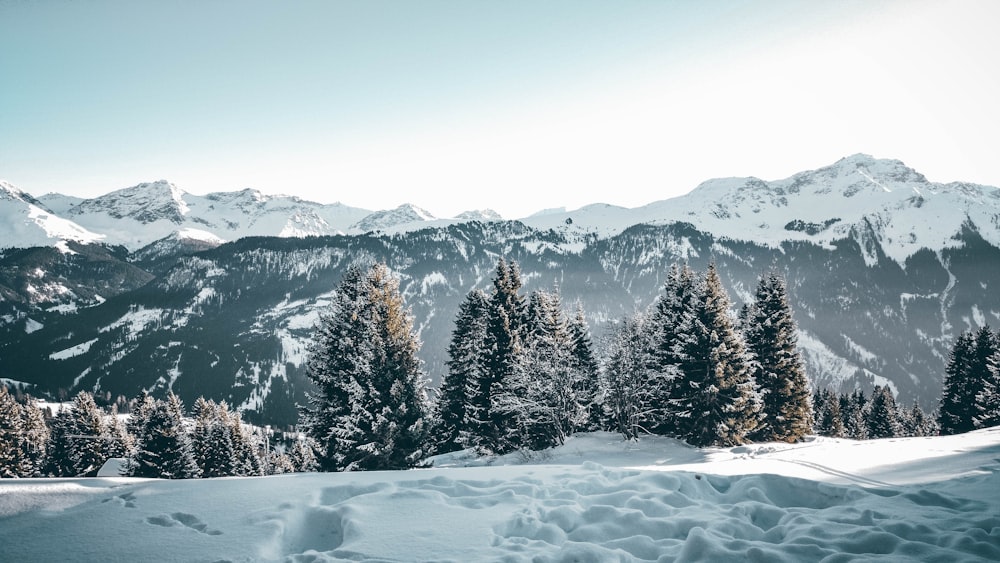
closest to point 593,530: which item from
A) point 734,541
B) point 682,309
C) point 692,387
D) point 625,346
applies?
point 734,541

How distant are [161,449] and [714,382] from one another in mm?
38453

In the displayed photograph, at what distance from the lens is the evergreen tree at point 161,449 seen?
30.4 meters

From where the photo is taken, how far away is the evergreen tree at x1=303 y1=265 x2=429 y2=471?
17500 millimetres

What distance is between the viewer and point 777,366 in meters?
26.6

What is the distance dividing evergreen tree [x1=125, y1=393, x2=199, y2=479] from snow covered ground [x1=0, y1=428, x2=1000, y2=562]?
3166 centimetres

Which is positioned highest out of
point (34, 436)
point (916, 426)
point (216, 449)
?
point (216, 449)

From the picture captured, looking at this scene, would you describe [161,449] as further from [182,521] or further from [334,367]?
[182,521]

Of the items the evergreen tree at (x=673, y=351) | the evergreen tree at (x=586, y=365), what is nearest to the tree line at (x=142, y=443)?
the evergreen tree at (x=586, y=365)

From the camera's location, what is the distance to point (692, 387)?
77.7ft

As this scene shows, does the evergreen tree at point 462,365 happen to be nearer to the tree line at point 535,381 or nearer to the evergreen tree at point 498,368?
the tree line at point 535,381

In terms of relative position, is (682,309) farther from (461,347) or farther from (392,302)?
(392,302)

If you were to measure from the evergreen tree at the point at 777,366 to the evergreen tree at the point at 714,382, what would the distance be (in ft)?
11.0

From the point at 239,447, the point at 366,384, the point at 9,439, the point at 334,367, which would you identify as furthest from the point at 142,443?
the point at 366,384

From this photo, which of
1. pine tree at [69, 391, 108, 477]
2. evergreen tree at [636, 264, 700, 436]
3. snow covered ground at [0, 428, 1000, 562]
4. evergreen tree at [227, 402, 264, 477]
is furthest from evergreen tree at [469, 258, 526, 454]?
pine tree at [69, 391, 108, 477]
